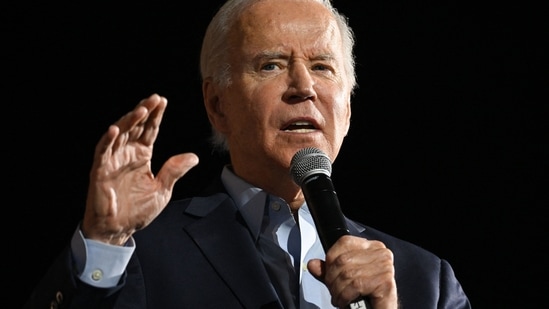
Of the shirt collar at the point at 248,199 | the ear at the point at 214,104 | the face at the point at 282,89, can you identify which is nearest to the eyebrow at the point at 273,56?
the face at the point at 282,89

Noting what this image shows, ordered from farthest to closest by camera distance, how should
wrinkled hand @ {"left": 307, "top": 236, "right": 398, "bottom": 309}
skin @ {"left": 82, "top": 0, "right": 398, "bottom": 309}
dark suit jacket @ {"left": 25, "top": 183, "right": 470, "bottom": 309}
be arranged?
skin @ {"left": 82, "top": 0, "right": 398, "bottom": 309} < dark suit jacket @ {"left": 25, "top": 183, "right": 470, "bottom": 309} < wrinkled hand @ {"left": 307, "top": 236, "right": 398, "bottom": 309}

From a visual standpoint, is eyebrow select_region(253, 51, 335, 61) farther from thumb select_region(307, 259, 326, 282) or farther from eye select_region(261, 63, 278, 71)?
thumb select_region(307, 259, 326, 282)

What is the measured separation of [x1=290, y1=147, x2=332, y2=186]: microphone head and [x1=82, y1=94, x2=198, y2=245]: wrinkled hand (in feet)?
0.81

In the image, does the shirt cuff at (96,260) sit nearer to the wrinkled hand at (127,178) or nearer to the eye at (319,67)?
the wrinkled hand at (127,178)

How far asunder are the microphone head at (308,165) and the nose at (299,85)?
0.38 meters

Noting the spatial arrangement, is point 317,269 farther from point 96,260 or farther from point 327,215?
point 96,260

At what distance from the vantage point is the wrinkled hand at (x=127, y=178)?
78.4 inches

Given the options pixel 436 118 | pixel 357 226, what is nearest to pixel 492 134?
pixel 436 118

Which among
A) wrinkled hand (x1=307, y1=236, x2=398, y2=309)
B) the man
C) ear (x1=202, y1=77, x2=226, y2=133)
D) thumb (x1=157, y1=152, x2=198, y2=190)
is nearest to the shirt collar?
the man

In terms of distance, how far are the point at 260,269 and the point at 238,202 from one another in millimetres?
311

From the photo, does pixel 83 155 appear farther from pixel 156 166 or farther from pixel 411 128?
pixel 411 128

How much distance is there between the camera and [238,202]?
269 cm

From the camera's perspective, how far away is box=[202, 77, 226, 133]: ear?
2.85 m

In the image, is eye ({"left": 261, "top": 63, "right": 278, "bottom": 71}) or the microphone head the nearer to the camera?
the microphone head
